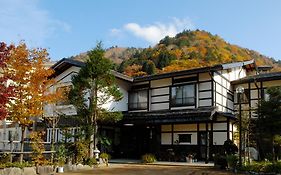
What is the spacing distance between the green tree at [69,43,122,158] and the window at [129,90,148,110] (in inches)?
225

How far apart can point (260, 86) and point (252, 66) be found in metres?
4.48

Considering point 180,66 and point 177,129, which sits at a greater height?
point 180,66

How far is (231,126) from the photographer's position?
72.3 feet

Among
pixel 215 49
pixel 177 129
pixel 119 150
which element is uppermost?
pixel 215 49

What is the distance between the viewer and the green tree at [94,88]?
62.9 ft

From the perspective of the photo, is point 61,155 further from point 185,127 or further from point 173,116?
point 185,127

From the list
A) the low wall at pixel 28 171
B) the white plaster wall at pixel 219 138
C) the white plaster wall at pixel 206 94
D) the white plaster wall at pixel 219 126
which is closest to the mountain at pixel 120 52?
the white plaster wall at pixel 206 94

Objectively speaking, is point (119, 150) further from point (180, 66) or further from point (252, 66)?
point (180, 66)

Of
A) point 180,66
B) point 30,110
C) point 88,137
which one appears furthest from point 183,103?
point 180,66

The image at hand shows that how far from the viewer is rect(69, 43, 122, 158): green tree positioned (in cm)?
1917

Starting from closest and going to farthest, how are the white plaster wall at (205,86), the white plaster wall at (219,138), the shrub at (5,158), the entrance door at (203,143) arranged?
the shrub at (5,158)
the white plaster wall at (219,138)
the entrance door at (203,143)
the white plaster wall at (205,86)

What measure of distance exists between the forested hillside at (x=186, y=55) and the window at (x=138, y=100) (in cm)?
A: 1571

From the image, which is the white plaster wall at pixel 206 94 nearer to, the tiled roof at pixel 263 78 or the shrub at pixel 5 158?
the tiled roof at pixel 263 78

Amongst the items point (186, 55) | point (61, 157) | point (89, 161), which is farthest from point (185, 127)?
point (186, 55)
